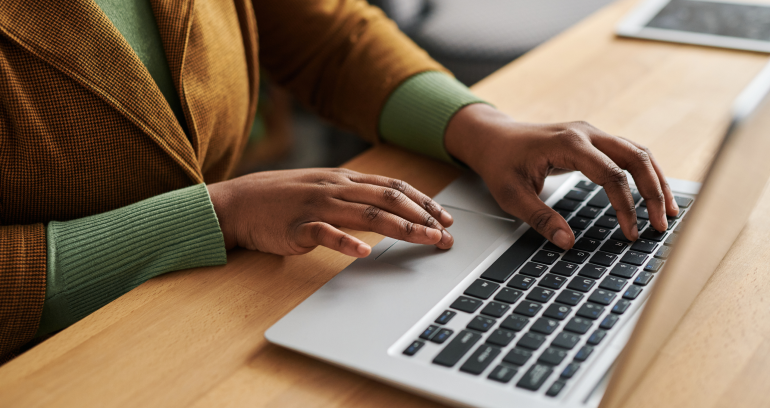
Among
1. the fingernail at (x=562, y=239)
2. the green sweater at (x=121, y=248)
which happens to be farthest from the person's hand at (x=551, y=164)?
the green sweater at (x=121, y=248)

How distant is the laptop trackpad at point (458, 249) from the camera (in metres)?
0.53

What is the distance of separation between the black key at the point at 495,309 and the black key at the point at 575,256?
88mm

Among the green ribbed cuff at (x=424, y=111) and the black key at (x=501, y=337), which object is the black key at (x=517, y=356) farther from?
the green ribbed cuff at (x=424, y=111)

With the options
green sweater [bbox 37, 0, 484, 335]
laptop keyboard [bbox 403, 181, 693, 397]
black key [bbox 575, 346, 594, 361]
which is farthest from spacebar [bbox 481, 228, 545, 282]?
green sweater [bbox 37, 0, 484, 335]

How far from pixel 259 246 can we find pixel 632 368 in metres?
0.34

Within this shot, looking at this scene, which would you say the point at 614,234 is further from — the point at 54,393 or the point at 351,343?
the point at 54,393

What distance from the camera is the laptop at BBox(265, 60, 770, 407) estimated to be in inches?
13.4

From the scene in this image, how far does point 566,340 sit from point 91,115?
0.46 metres

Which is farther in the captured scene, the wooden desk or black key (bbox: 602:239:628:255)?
black key (bbox: 602:239:628:255)

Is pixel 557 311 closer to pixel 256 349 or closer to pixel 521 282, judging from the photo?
pixel 521 282

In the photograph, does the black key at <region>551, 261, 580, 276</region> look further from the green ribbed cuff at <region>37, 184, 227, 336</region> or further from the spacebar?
the green ribbed cuff at <region>37, 184, 227, 336</region>

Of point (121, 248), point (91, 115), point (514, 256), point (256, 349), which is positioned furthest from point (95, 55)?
point (514, 256)

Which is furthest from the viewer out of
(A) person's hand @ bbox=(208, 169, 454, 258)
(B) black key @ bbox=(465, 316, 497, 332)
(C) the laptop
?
(A) person's hand @ bbox=(208, 169, 454, 258)

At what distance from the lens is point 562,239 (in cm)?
54
